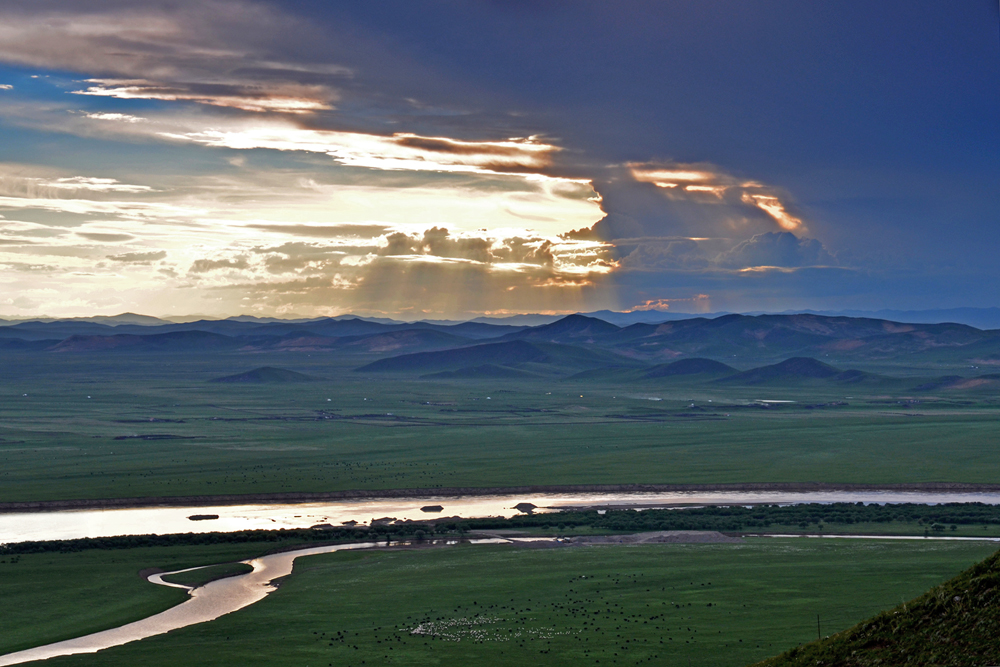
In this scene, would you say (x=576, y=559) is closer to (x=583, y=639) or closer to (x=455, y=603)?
(x=455, y=603)

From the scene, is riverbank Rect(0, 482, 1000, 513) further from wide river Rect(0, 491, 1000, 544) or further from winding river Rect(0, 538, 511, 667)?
winding river Rect(0, 538, 511, 667)

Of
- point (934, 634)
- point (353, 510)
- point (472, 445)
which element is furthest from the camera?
point (472, 445)

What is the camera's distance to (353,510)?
87.7 metres

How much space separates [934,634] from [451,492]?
246ft

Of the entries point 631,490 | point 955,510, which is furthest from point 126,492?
point 955,510

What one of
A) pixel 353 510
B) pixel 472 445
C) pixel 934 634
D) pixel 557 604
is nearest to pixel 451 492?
pixel 353 510

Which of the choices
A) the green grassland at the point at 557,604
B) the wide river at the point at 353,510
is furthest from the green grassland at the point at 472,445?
the green grassland at the point at 557,604

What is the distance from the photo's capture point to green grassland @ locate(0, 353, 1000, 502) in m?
102

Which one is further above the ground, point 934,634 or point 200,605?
point 934,634

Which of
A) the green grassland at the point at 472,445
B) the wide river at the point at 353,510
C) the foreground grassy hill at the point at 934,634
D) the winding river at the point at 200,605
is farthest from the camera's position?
the green grassland at the point at 472,445

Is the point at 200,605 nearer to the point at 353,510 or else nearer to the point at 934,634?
the point at 353,510

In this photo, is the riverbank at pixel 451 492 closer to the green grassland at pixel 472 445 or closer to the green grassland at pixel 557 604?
the green grassland at pixel 472 445

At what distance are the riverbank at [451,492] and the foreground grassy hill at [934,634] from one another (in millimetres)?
70810

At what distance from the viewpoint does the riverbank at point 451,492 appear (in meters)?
88.9
